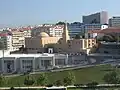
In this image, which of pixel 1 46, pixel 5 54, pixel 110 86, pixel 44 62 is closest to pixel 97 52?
pixel 44 62

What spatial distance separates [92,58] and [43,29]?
1483 centimetres

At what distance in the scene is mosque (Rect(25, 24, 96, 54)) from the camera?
21375 mm

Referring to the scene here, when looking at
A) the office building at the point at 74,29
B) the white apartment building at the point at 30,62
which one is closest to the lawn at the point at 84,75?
the white apartment building at the point at 30,62

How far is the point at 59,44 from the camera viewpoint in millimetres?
Answer: 22250

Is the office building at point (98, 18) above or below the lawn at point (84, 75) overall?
above

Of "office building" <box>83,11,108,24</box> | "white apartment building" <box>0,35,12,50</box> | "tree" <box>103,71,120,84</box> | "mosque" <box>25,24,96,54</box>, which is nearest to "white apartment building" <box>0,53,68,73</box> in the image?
"mosque" <box>25,24,96,54</box>

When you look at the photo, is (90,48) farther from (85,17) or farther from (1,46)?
(85,17)

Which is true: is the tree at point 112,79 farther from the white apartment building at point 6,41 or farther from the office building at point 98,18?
the office building at point 98,18

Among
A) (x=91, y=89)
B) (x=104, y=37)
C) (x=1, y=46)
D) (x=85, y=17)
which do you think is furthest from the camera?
(x=85, y=17)

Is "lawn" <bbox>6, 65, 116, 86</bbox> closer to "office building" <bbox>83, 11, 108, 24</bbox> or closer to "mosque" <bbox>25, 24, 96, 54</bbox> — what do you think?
"mosque" <bbox>25, 24, 96, 54</bbox>

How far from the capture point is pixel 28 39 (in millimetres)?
23422

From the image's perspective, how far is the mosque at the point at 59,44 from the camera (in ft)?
70.1

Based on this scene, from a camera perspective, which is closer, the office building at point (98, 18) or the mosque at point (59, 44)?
the mosque at point (59, 44)

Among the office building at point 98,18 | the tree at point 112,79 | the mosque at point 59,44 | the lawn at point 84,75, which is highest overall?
the office building at point 98,18
